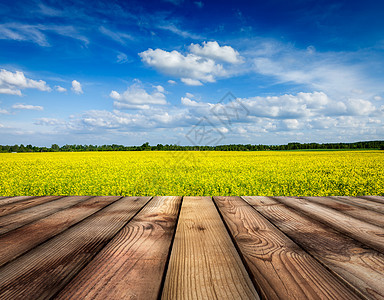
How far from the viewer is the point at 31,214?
2.12 meters

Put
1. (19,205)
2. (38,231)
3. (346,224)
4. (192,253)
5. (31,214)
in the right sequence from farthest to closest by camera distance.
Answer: (19,205)
(31,214)
(346,224)
(38,231)
(192,253)

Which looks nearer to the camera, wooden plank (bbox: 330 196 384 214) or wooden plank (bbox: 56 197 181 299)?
wooden plank (bbox: 56 197 181 299)

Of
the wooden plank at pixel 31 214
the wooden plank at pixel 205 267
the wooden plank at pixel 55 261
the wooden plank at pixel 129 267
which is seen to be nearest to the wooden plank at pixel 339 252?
the wooden plank at pixel 205 267

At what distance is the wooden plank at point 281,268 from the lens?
928 mm

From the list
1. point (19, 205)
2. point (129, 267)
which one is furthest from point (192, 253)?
point (19, 205)

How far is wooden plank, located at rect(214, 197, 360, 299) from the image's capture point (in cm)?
93

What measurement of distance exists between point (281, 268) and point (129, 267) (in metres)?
0.72

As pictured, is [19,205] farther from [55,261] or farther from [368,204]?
[368,204]

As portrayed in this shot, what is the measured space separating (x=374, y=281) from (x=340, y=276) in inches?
5.5

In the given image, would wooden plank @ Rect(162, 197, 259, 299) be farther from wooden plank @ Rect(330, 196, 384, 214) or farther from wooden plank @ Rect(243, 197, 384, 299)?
wooden plank @ Rect(330, 196, 384, 214)

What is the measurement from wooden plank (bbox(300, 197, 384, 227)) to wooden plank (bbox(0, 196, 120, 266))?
2.34 m

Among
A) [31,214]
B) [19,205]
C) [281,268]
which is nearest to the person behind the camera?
[281,268]

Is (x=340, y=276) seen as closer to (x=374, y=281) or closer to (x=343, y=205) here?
(x=374, y=281)

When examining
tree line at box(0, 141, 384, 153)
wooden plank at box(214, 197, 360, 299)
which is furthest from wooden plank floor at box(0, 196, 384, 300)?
tree line at box(0, 141, 384, 153)
